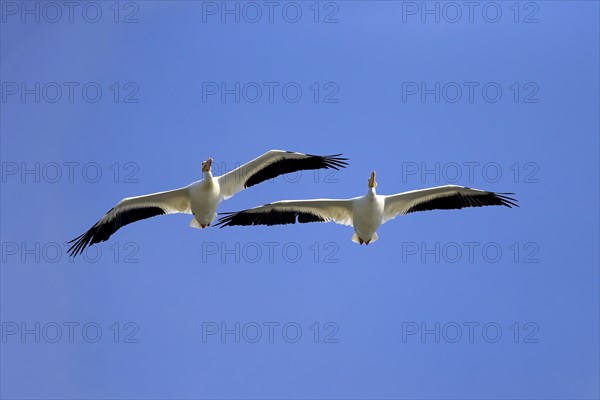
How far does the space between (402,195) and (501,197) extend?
1.83 m

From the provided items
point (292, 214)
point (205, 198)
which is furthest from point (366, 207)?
point (205, 198)

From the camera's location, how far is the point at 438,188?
25.2 meters

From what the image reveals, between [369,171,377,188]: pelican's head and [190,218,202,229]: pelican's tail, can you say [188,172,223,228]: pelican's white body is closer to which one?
[190,218,202,229]: pelican's tail

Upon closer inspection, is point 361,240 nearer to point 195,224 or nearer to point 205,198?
point 205,198

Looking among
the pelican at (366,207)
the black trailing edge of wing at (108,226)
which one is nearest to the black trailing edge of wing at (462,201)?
the pelican at (366,207)

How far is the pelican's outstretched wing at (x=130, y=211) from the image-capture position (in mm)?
25953

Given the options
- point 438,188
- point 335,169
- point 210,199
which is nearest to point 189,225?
point 210,199

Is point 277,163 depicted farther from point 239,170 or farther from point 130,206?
point 130,206

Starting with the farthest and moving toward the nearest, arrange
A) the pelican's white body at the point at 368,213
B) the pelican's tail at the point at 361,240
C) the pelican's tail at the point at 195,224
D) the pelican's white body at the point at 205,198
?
the pelican's tail at the point at 195,224, the pelican's tail at the point at 361,240, the pelican's white body at the point at 205,198, the pelican's white body at the point at 368,213

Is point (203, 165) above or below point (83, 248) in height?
above

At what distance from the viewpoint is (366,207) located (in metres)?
25.4

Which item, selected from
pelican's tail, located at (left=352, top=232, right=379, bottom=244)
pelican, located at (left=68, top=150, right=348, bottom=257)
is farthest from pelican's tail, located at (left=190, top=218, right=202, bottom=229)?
pelican's tail, located at (left=352, top=232, right=379, bottom=244)

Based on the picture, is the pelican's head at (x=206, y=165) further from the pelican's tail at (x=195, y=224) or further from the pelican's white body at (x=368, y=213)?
the pelican's white body at (x=368, y=213)

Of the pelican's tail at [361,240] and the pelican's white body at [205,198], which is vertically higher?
→ the pelican's white body at [205,198]
